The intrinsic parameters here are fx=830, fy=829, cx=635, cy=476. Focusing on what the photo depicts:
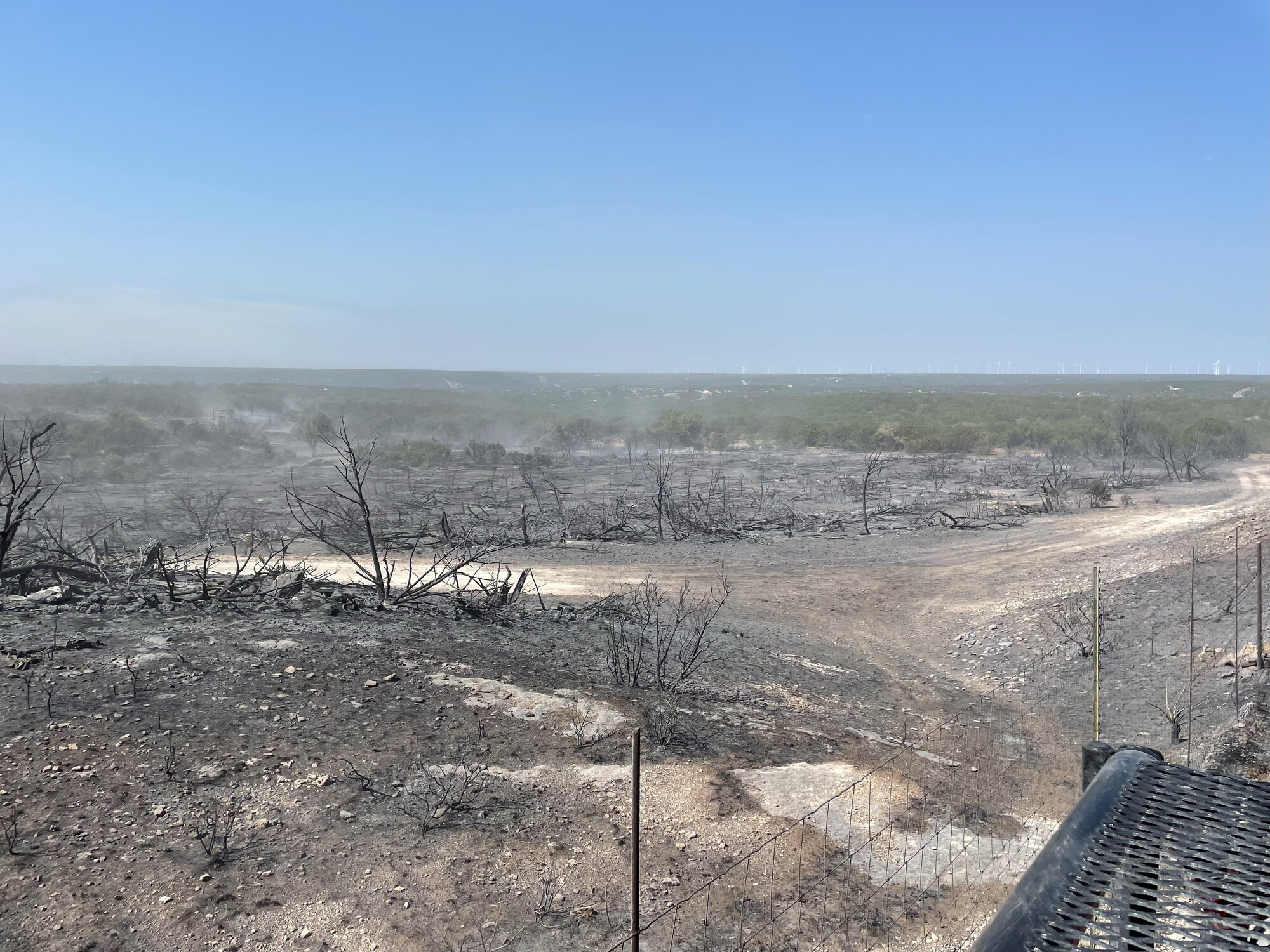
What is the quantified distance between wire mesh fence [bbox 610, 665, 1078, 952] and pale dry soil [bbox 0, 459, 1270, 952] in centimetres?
7

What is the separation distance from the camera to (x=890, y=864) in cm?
525

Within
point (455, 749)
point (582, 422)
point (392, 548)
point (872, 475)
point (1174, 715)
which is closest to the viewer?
point (455, 749)

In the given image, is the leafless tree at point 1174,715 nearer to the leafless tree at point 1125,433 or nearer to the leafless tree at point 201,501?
the leafless tree at point 201,501

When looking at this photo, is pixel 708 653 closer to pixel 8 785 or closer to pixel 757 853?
pixel 757 853

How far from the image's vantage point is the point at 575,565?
51.4 feet

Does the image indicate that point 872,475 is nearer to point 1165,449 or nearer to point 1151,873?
point 1165,449

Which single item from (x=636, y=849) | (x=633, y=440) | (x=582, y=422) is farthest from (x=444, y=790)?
(x=582, y=422)

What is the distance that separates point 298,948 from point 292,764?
2.00 meters

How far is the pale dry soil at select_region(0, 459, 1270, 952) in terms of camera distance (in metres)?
4.50

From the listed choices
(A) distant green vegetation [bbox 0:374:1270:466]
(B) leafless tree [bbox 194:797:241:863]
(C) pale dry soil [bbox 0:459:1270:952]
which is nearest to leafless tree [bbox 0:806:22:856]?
(C) pale dry soil [bbox 0:459:1270:952]

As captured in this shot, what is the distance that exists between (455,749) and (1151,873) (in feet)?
17.9

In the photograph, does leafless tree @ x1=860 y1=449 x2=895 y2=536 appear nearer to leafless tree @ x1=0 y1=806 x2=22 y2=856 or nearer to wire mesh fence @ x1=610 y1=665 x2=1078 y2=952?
wire mesh fence @ x1=610 y1=665 x2=1078 y2=952

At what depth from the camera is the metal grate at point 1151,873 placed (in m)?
1.59

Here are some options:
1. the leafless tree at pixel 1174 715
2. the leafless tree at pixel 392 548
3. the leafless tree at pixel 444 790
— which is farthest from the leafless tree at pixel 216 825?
the leafless tree at pixel 1174 715
